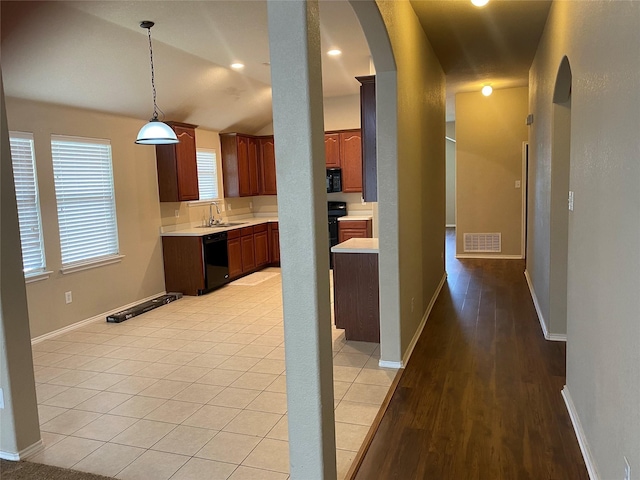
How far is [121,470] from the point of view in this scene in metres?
2.60

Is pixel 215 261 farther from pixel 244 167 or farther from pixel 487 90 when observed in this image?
pixel 487 90

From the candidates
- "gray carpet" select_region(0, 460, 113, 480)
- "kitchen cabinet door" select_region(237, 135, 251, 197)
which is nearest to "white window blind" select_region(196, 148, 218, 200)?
"kitchen cabinet door" select_region(237, 135, 251, 197)

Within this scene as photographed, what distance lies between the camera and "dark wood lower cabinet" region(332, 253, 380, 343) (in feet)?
14.3

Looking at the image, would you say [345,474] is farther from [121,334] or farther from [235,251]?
[235,251]

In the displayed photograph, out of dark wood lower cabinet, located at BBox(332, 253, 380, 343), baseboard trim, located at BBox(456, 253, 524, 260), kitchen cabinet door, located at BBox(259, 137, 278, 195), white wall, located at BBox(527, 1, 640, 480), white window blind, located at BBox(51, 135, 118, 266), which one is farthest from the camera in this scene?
kitchen cabinet door, located at BBox(259, 137, 278, 195)

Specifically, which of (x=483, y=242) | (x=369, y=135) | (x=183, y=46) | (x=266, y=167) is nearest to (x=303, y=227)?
(x=369, y=135)

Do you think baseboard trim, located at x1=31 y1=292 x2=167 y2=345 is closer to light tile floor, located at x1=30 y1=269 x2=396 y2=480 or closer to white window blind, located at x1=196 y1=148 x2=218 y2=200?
light tile floor, located at x1=30 y1=269 x2=396 y2=480

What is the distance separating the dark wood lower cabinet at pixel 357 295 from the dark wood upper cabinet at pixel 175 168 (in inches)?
128

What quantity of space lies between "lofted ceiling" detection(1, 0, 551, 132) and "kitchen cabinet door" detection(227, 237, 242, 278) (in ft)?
6.49

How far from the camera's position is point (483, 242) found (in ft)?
28.6

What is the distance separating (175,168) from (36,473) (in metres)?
4.74

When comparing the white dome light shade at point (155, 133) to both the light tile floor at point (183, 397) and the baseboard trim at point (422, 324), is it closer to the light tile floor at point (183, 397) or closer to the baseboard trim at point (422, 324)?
the light tile floor at point (183, 397)

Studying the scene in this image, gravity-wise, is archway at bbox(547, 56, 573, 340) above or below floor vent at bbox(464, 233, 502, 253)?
above

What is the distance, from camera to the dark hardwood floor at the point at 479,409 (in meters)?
2.48
